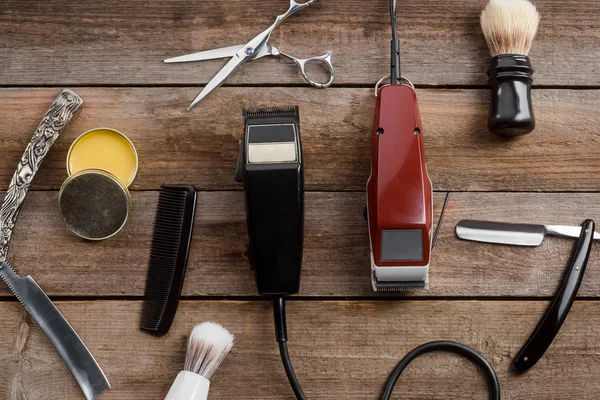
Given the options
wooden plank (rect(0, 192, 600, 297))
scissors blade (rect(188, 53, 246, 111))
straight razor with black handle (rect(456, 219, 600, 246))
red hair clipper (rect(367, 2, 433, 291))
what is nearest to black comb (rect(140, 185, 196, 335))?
wooden plank (rect(0, 192, 600, 297))

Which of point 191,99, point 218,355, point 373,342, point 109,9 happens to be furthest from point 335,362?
point 109,9

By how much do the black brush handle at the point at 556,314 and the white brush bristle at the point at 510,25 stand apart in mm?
277

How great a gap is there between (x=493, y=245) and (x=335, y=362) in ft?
0.91

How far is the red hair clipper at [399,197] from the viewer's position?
2.49ft

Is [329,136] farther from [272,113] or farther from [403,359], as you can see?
[403,359]

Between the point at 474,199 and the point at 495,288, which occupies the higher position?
the point at 474,199

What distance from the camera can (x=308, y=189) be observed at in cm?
87

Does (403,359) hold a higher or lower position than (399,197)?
lower

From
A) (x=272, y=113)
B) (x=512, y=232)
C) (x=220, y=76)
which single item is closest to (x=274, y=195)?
(x=272, y=113)

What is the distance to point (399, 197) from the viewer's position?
76cm

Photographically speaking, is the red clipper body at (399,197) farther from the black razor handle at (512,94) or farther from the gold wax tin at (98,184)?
the gold wax tin at (98,184)

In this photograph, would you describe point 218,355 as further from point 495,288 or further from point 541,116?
point 541,116

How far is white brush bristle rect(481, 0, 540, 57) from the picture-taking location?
2.68ft

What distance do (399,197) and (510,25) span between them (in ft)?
0.94
